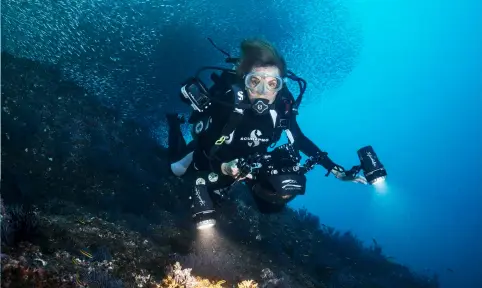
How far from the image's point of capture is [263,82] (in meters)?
4.76

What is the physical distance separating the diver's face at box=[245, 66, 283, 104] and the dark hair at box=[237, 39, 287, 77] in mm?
115

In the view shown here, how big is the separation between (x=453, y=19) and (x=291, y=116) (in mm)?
106795

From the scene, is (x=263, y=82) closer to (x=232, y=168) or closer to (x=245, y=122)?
(x=245, y=122)

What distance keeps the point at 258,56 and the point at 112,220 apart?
12.5 feet

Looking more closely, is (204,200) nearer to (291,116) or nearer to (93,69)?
(291,116)

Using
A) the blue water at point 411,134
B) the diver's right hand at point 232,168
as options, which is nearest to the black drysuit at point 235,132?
the diver's right hand at point 232,168

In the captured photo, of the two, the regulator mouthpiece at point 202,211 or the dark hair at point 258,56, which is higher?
the dark hair at point 258,56

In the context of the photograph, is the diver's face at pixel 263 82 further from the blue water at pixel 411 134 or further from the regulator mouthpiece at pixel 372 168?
the blue water at pixel 411 134

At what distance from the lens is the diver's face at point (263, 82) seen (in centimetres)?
477

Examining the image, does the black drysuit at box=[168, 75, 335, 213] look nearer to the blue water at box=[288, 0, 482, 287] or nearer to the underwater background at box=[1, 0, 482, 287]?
the underwater background at box=[1, 0, 482, 287]

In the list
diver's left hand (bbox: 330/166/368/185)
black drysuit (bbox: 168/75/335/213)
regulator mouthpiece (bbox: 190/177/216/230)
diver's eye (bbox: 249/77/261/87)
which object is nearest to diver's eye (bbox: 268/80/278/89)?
diver's eye (bbox: 249/77/261/87)

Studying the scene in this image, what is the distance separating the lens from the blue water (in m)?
78.3

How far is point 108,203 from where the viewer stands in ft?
21.1

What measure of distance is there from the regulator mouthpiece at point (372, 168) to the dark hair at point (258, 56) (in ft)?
5.95
